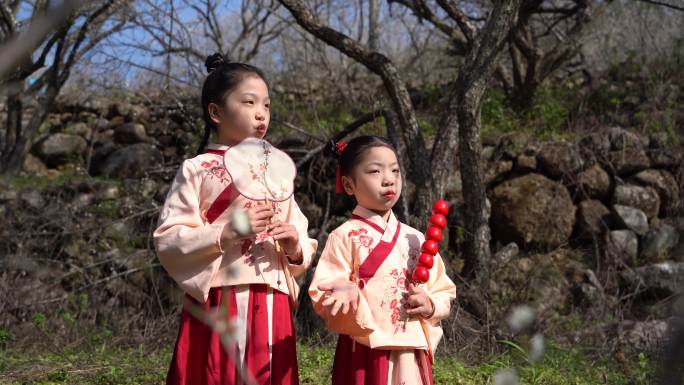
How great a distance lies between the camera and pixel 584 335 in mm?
5332

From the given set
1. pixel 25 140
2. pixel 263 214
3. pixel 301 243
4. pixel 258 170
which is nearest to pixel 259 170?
pixel 258 170

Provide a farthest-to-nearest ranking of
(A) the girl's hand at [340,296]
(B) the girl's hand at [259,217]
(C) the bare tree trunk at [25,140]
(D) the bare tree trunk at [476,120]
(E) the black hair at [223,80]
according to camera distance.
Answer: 1. (C) the bare tree trunk at [25,140]
2. (D) the bare tree trunk at [476,120]
3. (E) the black hair at [223,80]
4. (A) the girl's hand at [340,296]
5. (B) the girl's hand at [259,217]

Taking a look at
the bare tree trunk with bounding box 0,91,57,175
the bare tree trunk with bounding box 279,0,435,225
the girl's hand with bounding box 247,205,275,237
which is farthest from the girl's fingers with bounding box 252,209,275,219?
the bare tree trunk with bounding box 0,91,57,175

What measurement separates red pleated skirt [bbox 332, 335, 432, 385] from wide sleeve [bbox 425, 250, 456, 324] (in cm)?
17

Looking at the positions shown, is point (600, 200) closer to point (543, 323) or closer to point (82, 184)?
point (543, 323)

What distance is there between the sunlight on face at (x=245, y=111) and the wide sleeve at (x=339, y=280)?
50 centimetres

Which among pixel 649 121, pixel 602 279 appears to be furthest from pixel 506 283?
pixel 649 121

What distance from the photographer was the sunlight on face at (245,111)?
2725mm

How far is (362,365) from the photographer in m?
2.75

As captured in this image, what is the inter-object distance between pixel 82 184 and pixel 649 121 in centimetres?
544

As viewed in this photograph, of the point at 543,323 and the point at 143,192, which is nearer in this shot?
the point at 543,323

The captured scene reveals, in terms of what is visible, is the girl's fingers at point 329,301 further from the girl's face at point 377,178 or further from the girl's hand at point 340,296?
the girl's face at point 377,178

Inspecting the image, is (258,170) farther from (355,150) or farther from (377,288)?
(377,288)

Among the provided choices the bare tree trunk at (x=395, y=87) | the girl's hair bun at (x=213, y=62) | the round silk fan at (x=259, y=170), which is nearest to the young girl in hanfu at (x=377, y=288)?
the round silk fan at (x=259, y=170)
